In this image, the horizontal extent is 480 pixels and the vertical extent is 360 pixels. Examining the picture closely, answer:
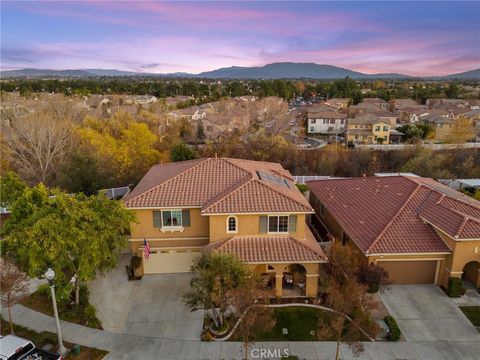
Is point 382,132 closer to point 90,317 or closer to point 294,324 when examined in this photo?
point 294,324

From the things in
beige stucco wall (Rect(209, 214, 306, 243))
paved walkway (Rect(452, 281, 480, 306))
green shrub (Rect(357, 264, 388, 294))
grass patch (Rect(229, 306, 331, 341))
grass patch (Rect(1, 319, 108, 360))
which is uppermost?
beige stucco wall (Rect(209, 214, 306, 243))

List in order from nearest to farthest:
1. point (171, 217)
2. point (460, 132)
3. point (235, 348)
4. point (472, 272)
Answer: point (235, 348), point (472, 272), point (171, 217), point (460, 132)

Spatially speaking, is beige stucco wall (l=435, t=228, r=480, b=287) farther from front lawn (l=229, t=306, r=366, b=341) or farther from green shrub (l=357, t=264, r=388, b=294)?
front lawn (l=229, t=306, r=366, b=341)

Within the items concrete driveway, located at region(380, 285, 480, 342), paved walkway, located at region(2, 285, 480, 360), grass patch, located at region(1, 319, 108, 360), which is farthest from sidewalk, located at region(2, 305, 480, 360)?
concrete driveway, located at region(380, 285, 480, 342)

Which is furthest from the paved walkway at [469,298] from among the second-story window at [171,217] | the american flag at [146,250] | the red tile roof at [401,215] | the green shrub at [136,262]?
the green shrub at [136,262]

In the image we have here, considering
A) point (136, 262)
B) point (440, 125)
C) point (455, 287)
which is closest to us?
Answer: point (455, 287)

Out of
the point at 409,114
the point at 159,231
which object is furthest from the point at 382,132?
the point at 159,231

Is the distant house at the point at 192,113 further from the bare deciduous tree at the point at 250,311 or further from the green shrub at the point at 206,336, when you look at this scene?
the bare deciduous tree at the point at 250,311
